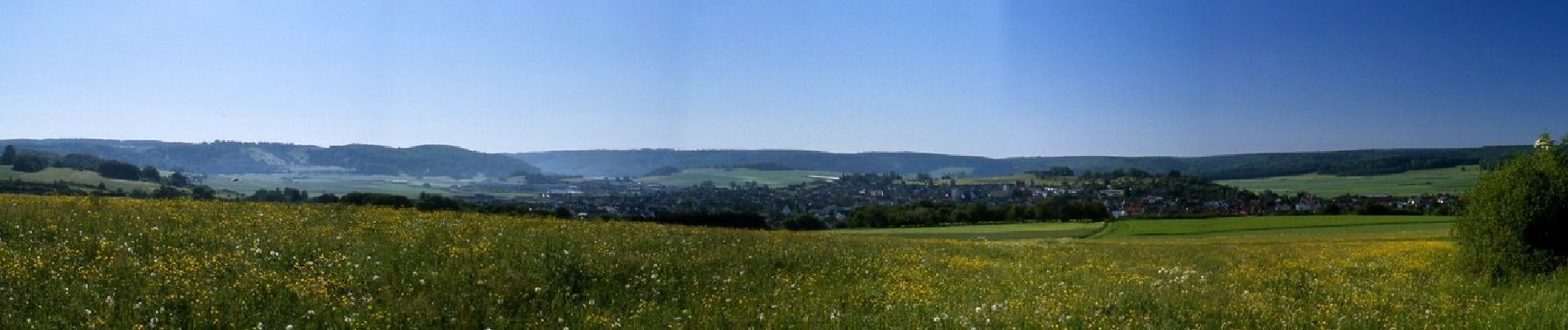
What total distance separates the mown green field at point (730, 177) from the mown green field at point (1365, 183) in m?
78.3

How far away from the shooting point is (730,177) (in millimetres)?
153625

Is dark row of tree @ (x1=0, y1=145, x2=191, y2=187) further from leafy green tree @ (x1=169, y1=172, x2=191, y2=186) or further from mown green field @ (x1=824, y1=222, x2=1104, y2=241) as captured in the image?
mown green field @ (x1=824, y1=222, x2=1104, y2=241)

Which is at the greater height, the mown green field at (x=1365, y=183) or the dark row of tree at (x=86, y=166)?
the dark row of tree at (x=86, y=166)

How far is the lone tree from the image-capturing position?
48.3 ft

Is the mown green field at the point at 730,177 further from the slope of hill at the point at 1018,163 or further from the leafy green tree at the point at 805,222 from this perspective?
the leafy green tree at the point at 805,222

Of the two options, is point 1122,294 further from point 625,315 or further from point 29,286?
point 29,286

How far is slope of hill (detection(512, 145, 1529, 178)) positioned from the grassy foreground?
134753 millimetres

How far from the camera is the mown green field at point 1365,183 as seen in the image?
324ft

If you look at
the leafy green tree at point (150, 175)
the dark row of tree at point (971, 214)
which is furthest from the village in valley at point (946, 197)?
the leafy green tree at point (150, 175)

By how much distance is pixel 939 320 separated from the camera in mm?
9188

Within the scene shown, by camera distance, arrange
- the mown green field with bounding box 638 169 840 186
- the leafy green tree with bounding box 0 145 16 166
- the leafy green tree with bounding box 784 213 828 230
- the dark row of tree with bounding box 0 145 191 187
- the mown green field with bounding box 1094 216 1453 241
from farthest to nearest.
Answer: the mown green field with bounding box 638 169 840 186
the leafy green tree with bounding box 0 145 16 166
the dark row of tree with bounding box 0 145 191 187
the leafy green tree with bounding box 784 213 828 230
the mown green field with bounding box 1094 216 1453 241

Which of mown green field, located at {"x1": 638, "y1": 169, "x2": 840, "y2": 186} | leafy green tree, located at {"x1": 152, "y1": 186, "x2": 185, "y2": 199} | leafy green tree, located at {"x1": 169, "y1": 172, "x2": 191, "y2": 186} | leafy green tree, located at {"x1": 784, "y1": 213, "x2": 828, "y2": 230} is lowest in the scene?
leafy green tree, located at {"x1": 784, "y1": 213, "x2": 828, "y2": 230}

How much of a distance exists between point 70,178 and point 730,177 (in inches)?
3718

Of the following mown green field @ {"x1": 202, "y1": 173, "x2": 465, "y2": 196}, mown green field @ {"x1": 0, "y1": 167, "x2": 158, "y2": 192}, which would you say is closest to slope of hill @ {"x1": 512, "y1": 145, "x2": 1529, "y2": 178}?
mown green field @ {"x1": 202, "y1": 173, "x2": 465, "y2": 196}
